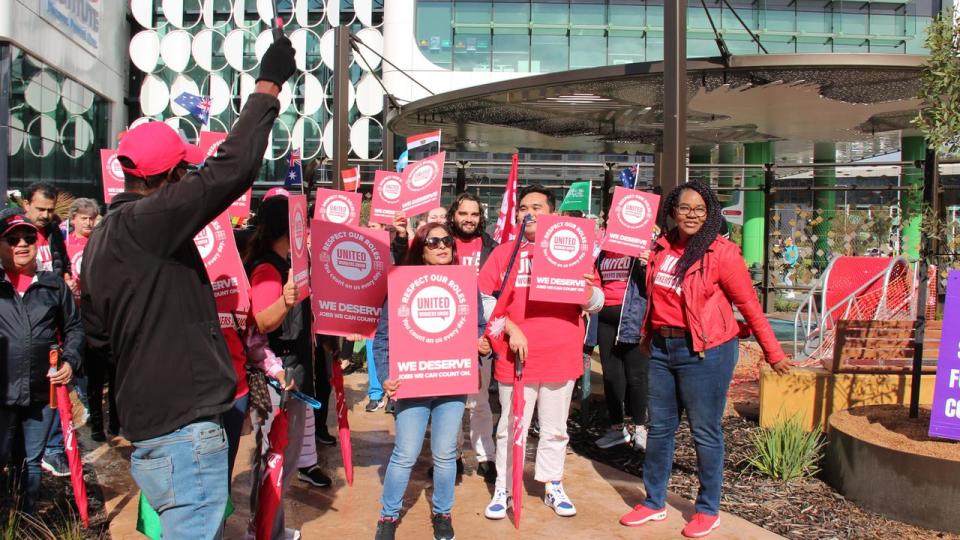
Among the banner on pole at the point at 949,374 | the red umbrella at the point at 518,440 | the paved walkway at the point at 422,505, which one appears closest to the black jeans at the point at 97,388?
the paved walkway at the point at 422,505

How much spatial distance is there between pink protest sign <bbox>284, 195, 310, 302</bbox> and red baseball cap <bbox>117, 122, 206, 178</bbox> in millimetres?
1119

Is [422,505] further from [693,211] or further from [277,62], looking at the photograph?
[277,62]

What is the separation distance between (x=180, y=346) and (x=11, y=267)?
8.58ft

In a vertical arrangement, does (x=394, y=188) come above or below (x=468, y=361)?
above

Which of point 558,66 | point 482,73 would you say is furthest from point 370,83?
point 558,66

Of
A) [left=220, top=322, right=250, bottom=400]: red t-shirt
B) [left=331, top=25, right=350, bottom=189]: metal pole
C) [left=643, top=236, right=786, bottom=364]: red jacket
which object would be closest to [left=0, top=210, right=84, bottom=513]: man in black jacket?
[left=220, top=322, right=250, bottom=400]: red t-shirt

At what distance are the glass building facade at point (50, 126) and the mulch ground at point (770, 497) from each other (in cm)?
2167

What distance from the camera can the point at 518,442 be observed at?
486 centimetres

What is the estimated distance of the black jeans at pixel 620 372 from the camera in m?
6.52

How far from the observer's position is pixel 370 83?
41594 mm

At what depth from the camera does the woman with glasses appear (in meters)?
4.34

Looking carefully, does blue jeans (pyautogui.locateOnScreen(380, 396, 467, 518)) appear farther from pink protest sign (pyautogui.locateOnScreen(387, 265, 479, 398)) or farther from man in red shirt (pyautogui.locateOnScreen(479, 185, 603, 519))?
man in red shirt (pyautogui.locateOnScreen(479, 185, 603, 519))

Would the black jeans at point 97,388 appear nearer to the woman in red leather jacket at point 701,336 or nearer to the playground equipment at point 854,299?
the woman in red leather jacket at point 701,336

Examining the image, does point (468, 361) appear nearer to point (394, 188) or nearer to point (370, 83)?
point (394, 188)
